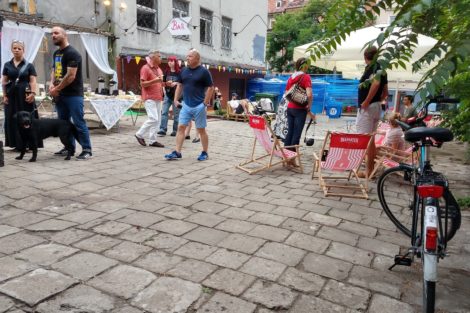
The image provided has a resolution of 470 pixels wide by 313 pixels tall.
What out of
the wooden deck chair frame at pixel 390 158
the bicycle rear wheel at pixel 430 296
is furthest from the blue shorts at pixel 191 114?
the bicycle rear wheel at pixel 430 296

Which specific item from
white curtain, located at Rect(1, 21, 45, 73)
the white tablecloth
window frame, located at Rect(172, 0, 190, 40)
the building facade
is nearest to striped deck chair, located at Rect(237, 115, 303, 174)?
the white tablecloth

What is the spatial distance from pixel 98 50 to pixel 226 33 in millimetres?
8612

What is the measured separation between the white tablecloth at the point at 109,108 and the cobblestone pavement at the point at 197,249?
3.28 meters

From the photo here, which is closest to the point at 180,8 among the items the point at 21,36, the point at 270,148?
the point at 21,36

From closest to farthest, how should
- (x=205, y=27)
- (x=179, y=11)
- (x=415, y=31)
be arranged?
(x=415, y=31) < (x=179, y=11) < (x=205, y=27)

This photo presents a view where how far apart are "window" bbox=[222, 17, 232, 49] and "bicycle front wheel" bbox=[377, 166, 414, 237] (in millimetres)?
15981

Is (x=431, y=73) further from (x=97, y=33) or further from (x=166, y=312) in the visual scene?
(x=97, y=33)

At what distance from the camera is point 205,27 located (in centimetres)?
1780

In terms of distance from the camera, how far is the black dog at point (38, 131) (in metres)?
5.43

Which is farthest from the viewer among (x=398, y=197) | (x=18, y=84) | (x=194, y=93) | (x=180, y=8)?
(x=180, y=8)

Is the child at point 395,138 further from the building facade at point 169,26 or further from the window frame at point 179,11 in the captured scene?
the window frame at point 179,11

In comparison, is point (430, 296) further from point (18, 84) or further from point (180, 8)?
point (180, 8)

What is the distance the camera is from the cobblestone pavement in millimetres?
2197

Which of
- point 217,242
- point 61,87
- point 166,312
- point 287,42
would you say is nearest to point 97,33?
point 61,87
